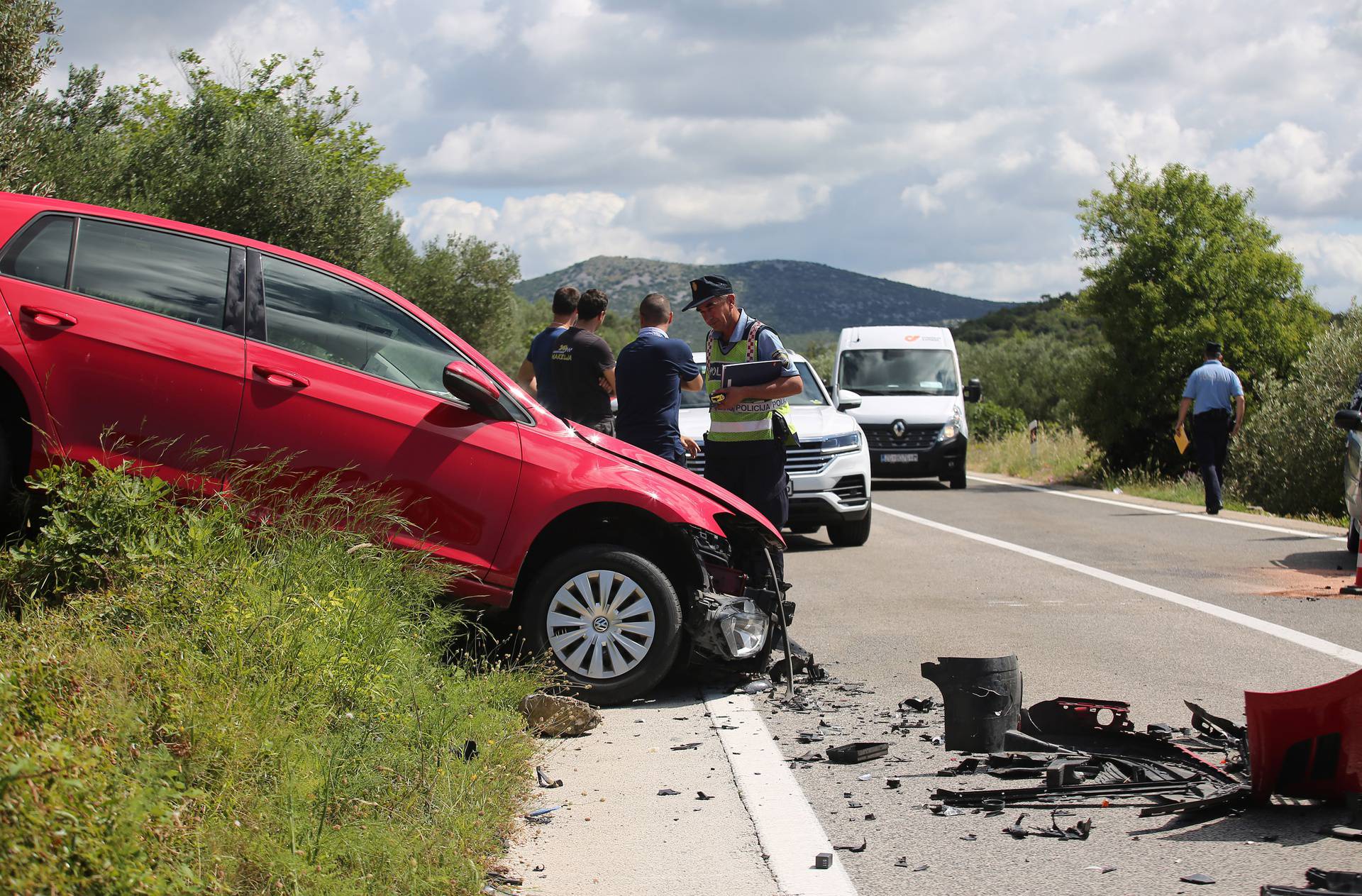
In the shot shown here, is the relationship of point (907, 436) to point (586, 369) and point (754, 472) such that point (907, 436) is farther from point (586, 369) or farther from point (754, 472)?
point (754, 472)

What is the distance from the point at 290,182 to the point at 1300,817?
22.0 m

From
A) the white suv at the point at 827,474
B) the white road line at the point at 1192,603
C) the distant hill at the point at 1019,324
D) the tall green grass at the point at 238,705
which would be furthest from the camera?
the distant hill at the point at 1019,324

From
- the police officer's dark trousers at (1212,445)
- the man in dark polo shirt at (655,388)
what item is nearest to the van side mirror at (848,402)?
the police officer's dark trousers at (1212,445)

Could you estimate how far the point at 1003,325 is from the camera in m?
119

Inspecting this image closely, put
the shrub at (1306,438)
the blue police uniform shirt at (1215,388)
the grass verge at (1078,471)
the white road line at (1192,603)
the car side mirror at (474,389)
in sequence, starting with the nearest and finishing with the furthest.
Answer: the car side mirror at (474,389), the white road line at (1192,603), the blue police uniform shirt at (1215,388), the shrub at (1306,438), the grass verge at (1078,471)

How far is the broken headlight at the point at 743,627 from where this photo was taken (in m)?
6.59

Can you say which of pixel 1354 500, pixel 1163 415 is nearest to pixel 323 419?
pixel 1354 500

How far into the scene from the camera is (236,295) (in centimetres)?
615

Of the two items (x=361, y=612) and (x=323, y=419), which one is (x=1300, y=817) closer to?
(x=361, y=612)

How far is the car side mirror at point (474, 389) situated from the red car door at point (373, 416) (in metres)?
0.05

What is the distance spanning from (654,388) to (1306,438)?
45.1 ft

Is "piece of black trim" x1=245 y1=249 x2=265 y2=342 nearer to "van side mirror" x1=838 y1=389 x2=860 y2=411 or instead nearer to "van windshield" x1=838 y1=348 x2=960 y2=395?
"van side mirror" x1=838 y1=389 x2=860 y2=411

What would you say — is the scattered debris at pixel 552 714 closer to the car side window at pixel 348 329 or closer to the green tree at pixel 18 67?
the car side window at pixel 348 329

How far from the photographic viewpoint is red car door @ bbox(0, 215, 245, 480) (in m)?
5.66
